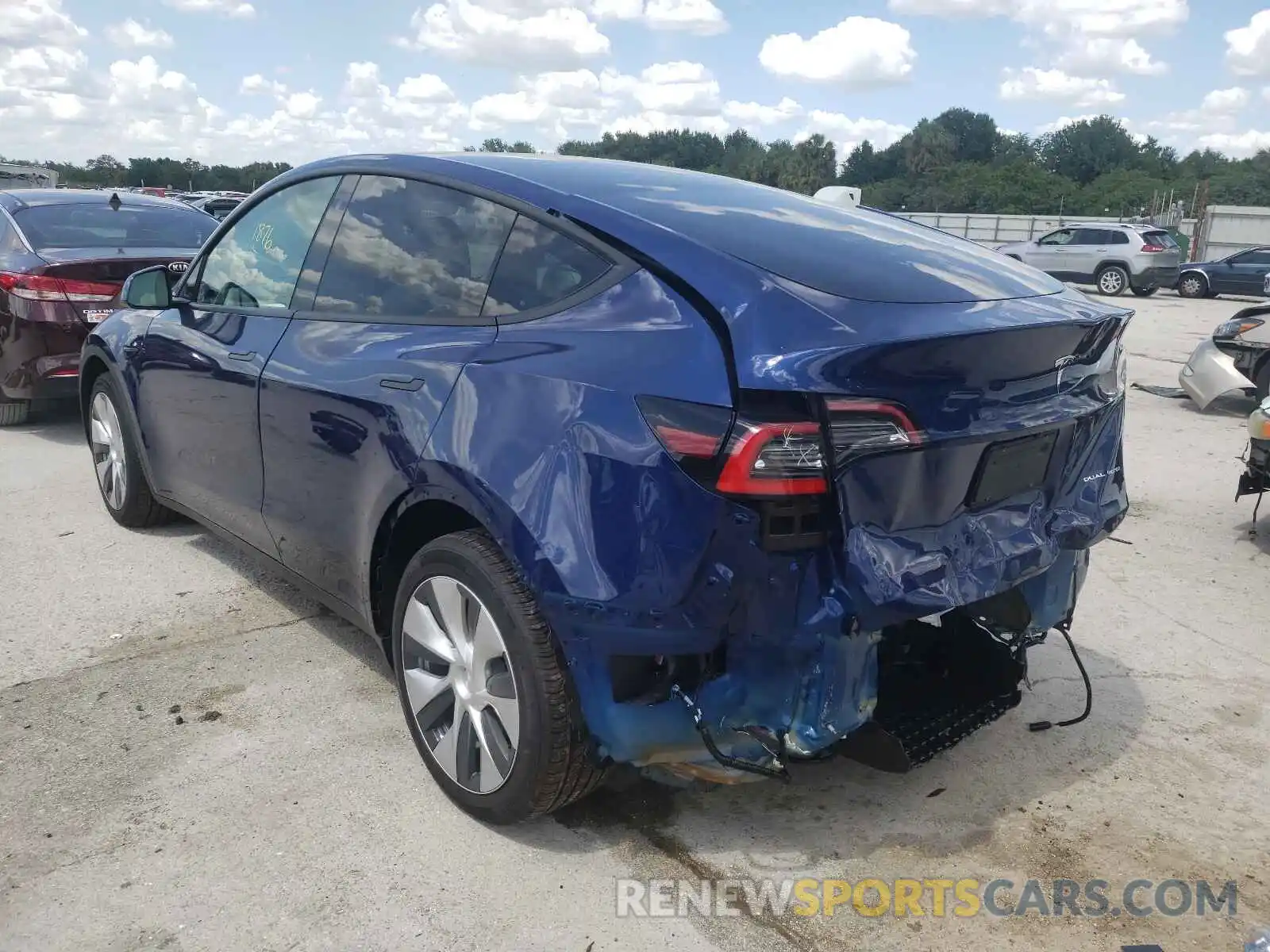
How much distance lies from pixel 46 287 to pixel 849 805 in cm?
628

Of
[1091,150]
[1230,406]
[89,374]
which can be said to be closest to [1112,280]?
[1230,406]

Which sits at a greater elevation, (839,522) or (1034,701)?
(839,522)

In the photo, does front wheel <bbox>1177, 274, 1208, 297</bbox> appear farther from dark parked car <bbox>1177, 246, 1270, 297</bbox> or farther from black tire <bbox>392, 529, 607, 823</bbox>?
black tire <bbox>392, 529, 607, 823</bbox>

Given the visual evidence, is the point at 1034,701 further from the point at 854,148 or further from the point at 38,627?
the point at 854,148

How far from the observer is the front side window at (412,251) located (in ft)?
9.49

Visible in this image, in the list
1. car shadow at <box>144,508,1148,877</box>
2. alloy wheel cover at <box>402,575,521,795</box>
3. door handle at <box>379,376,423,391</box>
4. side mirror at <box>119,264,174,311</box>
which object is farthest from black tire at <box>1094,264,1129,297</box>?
alloy wheel cover at <box>402,575,521,795</box>

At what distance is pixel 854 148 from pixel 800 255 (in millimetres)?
118602

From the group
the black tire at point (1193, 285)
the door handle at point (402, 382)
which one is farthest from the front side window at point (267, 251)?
the black tire at point (1193, 285)

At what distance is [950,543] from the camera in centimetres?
241

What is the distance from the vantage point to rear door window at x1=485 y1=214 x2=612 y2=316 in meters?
2.63

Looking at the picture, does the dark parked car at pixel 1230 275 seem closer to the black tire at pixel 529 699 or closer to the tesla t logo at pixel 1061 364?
the tesla t logo at pixel 1061 364

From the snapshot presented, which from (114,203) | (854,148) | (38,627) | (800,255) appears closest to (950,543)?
(800,255)

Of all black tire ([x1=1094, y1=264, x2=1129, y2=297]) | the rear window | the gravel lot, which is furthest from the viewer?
black tire ([x1=1094, y1=264, x2=1129, y2=297])

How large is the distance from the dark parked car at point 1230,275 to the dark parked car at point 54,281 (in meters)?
22.7
